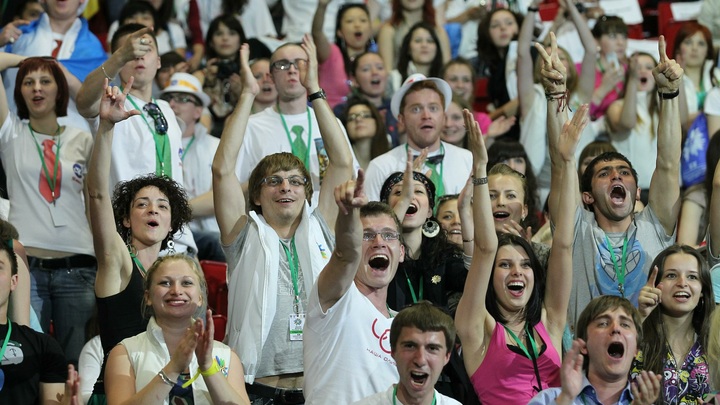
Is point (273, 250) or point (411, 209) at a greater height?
point (411, 209)

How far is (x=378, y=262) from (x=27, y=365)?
163 cm

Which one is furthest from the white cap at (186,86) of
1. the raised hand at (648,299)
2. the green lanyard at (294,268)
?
the raised hand at (648,299)

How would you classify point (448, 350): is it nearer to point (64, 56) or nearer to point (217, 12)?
point (64, 56)

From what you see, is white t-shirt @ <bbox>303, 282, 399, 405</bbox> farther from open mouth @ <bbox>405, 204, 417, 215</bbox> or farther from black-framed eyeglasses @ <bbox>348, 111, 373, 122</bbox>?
black-framed eyeglasses @ <bbox>348, 111, 373, 122</bbox>

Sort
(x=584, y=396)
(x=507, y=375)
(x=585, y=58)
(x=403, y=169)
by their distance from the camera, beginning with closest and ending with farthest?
(x=584, y=396) → (x=507, y=375) → (x=403, y=169) → (x=585, y=58)

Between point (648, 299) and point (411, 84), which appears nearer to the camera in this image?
point (648, 299)

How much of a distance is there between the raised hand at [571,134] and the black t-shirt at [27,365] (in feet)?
A: 8.65

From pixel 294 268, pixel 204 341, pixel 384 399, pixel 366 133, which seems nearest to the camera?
pixel 204 341

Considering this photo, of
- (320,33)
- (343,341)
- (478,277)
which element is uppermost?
(320,33)

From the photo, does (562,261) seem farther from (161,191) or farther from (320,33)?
(320,33)

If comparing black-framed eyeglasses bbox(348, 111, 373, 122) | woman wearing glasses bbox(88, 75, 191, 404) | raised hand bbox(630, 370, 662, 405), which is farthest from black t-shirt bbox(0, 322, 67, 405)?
black-framed eyeglasses bbox(348, 111, 373, 122)

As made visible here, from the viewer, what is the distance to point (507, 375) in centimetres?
623

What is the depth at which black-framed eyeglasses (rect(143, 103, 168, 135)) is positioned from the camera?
792 cm

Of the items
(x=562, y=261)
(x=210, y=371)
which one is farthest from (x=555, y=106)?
(x=210, y=371)
